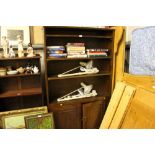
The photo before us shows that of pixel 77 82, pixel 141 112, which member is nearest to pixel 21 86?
pixel 77 82

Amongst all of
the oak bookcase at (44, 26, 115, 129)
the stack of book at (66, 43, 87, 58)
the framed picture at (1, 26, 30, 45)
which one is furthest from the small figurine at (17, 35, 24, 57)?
the stack of book at (66, 43, 87, 58)

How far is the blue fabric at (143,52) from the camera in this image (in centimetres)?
145

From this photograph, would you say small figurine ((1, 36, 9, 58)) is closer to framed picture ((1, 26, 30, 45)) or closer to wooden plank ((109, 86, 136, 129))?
framed picture ((1, 26, 30, 45))

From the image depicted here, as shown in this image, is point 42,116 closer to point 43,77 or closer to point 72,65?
point 43,77

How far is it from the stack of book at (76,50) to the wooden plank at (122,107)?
0.74 meters

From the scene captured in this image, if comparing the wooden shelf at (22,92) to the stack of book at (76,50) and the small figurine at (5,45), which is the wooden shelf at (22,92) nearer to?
the small figurine at (5,45)

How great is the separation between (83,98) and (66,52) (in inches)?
26.7

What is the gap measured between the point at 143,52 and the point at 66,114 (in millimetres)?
1225

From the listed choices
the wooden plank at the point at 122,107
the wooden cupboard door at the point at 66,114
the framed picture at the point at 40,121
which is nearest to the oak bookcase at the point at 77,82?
the wooden cupboard door at the point at 66,114

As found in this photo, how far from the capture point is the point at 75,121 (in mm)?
2205

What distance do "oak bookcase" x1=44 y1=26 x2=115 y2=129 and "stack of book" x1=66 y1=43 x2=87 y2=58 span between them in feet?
0.18

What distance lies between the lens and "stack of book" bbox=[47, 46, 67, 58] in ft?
6.64

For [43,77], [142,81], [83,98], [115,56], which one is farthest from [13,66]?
[142,81]
